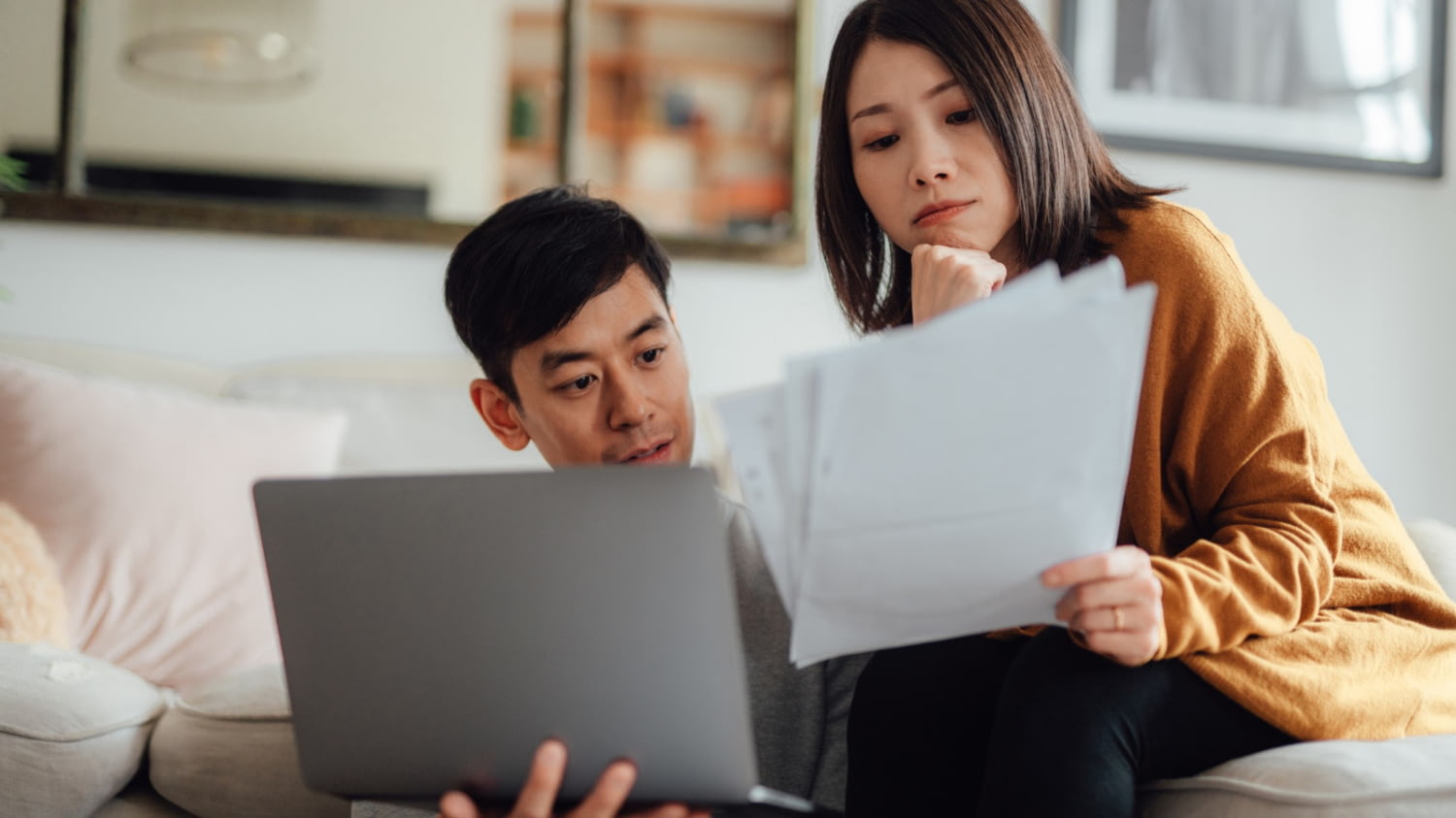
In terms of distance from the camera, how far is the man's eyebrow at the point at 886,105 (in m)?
1.08

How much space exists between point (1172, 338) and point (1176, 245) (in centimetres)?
8

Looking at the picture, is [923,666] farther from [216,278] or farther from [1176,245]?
[216,278]

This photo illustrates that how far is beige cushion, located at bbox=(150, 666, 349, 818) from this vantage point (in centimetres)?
133

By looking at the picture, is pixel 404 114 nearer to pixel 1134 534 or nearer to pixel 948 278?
pixel 948 278

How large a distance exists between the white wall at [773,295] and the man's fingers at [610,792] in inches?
64.7

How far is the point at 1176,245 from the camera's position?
0.96 metres

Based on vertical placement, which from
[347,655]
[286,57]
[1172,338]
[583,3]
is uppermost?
[583,3]

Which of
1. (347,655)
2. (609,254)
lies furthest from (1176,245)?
(347,655)

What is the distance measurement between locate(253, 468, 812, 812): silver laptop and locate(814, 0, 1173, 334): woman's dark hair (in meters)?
0.53

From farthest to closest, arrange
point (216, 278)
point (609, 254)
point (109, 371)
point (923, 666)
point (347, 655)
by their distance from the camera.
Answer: point (216, 278), point (109, 371), point (609, 254), point (923, 666), point (347, 655)

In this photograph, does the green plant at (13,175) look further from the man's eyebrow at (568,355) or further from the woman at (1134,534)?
the woman at (1134,534)

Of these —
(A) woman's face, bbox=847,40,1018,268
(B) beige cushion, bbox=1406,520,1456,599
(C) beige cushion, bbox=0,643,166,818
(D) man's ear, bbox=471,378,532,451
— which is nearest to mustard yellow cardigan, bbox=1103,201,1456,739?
(A) woman's face, bbox=847,40,1018,268

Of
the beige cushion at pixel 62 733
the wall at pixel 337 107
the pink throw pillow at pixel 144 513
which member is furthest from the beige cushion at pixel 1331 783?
the wall at pixel 337 107

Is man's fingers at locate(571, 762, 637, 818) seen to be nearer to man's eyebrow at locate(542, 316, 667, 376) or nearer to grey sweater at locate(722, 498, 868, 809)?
grey sweater at locate(722, 498, 868, 809)
